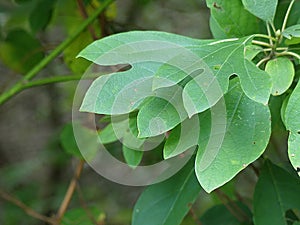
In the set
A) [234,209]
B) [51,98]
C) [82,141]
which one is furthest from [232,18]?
[51,98]

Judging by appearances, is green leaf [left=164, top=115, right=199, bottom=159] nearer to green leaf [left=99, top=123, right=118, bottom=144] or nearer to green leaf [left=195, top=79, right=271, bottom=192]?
green leaf [left=195, top=79, right=271, bottom=192]

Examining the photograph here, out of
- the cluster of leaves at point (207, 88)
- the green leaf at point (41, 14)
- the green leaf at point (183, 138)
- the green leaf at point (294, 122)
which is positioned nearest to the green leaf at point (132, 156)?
Answer: the cluster of leaves at point (207, 88)

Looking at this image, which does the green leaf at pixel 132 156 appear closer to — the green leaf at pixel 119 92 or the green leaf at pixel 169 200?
the green leaf at pixel 169 200

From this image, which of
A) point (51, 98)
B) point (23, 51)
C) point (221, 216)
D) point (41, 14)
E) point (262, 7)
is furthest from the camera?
point (51, 98)

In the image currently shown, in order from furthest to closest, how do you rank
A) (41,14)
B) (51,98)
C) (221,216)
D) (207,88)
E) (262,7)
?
1. (51,98)
2. (41,14)
3. (221,216)
4. (262,7)
5. (207,88)

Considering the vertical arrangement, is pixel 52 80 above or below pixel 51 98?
above

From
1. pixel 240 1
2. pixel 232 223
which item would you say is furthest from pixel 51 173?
pixel 240 1

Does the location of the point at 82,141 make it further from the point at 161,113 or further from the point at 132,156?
the point at 161,113
